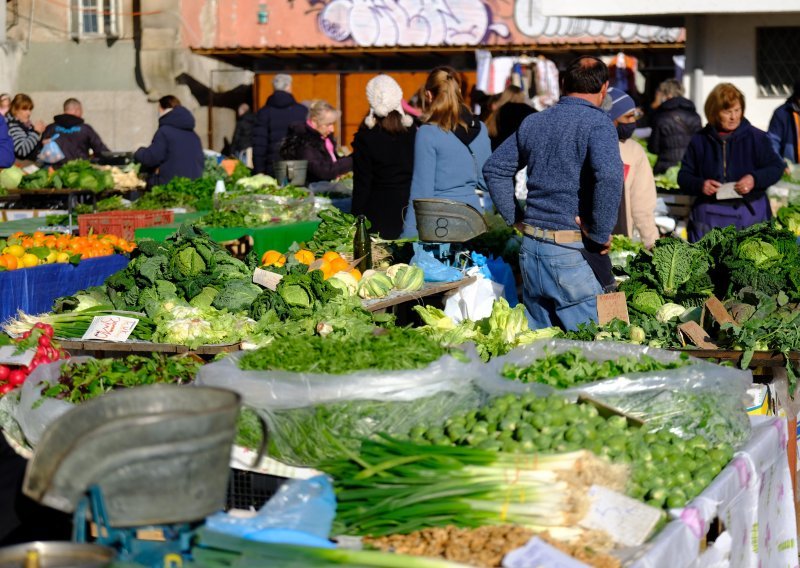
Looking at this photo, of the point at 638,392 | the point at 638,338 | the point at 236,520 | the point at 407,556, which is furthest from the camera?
the point at 638,338

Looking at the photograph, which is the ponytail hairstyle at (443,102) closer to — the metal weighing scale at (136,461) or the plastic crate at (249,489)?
the plastic crate at (249,489)

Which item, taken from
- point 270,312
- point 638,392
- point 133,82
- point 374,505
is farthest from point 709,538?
point 133,82

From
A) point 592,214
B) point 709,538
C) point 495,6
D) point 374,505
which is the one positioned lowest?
point 709,538

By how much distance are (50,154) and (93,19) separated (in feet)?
30.0

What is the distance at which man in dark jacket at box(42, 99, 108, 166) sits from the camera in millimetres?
14117

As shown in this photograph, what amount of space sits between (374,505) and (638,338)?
2501mm

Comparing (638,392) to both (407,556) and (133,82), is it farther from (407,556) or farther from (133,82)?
(133,82)

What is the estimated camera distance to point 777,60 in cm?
1299

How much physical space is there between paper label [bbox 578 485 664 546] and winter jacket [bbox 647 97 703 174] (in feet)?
29.7

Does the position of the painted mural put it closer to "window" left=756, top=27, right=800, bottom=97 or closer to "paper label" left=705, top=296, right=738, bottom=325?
"window" left=756, top=27, right=800, bottom=97

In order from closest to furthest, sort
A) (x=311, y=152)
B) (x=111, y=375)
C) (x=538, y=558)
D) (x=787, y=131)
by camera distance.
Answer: (x=538, y=558), (x=111, y=375), (x=311, y=152), (x=787, y=131)

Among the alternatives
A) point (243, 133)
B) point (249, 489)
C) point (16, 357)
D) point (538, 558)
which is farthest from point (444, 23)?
point (538, 558)

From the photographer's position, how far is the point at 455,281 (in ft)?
23.3

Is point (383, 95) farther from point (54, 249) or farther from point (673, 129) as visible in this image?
point (673, 129)
